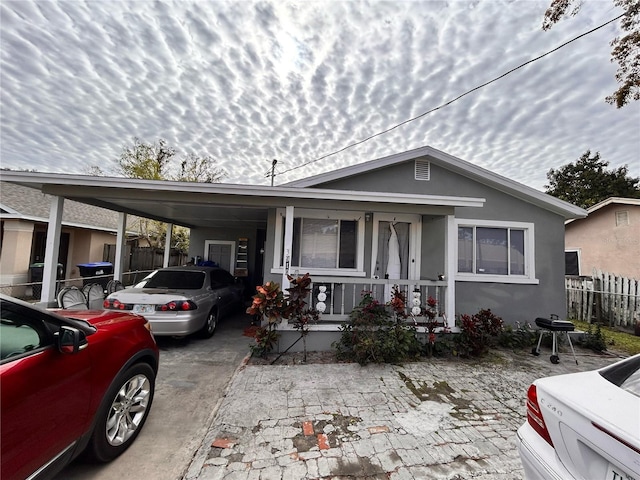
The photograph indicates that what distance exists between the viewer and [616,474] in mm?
1356

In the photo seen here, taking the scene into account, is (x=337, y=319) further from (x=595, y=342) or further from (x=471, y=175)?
(x=595, y=342)

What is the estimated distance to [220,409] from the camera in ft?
11.4

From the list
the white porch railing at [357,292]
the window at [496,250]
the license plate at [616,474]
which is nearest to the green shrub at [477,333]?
the white porch railing at [357,292]

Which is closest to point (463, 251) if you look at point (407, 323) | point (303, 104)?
point (407, 323)

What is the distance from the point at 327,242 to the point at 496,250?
4202 millimetres

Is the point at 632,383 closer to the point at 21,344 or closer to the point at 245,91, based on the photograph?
the point at 21,344

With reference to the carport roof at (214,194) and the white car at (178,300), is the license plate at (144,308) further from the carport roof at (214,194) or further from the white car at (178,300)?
the carport roof at (214,194)

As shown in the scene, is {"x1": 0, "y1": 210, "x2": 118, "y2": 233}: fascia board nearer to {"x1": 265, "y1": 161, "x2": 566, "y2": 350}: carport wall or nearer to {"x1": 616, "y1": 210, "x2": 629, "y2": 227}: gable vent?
{"x1": 265, "y1": 161, "x2": 566, "y2": 350}: carport wall

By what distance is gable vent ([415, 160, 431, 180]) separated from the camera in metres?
7.28

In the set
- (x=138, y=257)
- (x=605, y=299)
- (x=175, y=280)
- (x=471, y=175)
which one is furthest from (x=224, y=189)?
(x=605, y=299)

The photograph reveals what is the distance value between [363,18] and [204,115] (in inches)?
258

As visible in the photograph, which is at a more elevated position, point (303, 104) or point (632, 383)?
point (303, 104)

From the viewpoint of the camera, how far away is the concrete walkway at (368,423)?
8.23ft

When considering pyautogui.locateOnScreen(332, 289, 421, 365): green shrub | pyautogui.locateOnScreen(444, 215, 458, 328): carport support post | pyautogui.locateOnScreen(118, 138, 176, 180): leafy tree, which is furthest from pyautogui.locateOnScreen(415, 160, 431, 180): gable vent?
pyautogui.locateOnScreen(118, 138, 176, 180): leafy tree
